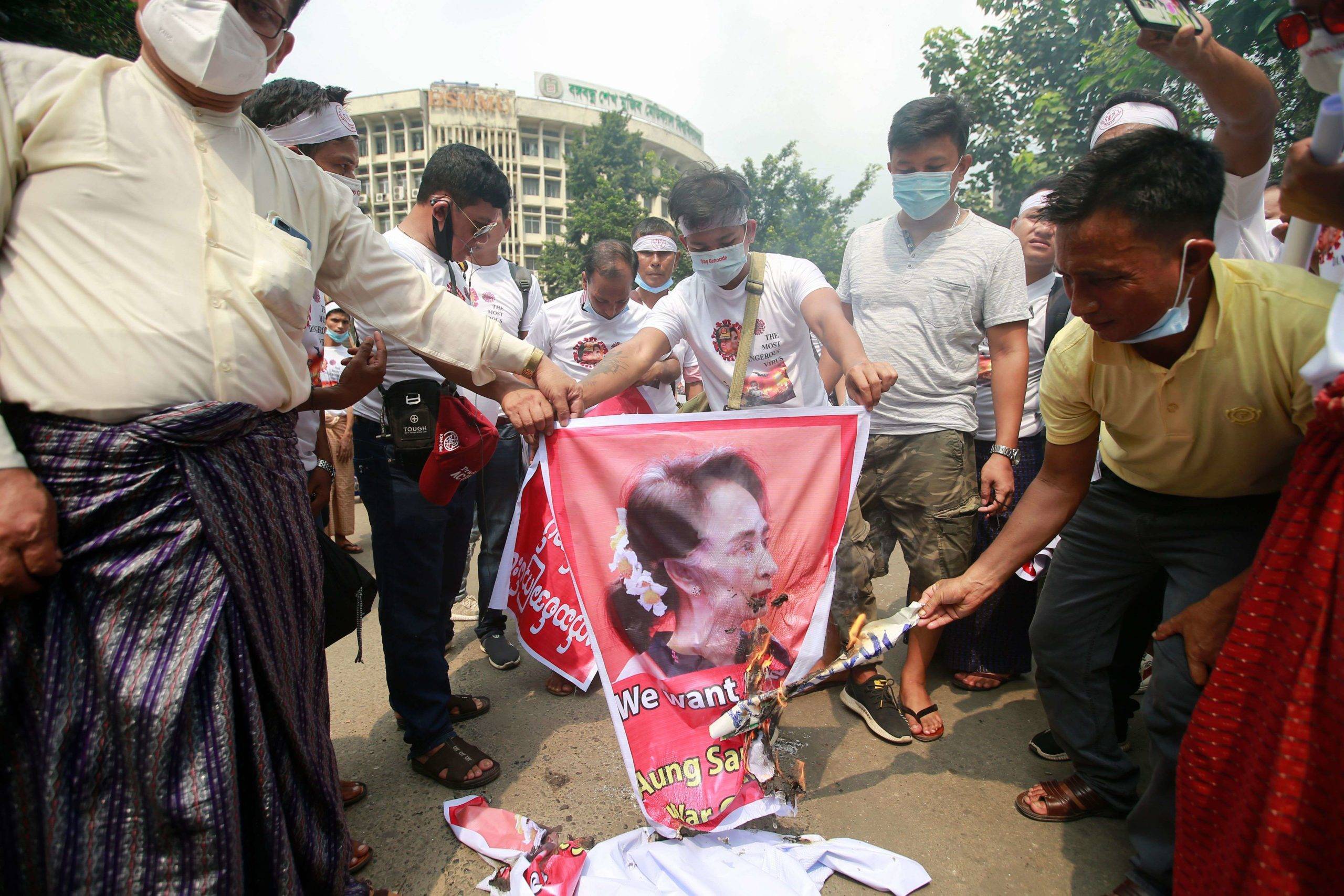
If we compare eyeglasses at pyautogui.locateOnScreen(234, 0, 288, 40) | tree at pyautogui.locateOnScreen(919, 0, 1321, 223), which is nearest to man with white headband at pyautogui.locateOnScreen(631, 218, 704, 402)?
eyeglasses at pyautogui.locateOnScreen(234, 0, 288, 40)

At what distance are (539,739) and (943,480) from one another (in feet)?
6.22

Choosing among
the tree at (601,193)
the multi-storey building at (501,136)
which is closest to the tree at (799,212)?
the tree at (601,193)

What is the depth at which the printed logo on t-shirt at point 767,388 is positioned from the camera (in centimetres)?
294

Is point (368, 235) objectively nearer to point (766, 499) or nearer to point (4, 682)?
point (4, 682)

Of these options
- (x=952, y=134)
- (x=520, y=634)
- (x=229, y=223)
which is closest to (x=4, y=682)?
(x=229, y=223)

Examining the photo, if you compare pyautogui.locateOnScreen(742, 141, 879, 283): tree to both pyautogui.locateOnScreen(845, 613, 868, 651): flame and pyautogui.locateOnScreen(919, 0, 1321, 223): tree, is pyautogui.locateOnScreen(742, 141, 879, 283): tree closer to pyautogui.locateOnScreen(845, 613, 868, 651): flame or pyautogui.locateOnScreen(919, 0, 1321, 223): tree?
pyautogui.locateOnScreen(919, 0, 1321, 223): tree

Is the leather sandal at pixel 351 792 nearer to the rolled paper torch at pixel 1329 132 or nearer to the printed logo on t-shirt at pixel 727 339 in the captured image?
the printed logo on t-shirt at pixel 727 339

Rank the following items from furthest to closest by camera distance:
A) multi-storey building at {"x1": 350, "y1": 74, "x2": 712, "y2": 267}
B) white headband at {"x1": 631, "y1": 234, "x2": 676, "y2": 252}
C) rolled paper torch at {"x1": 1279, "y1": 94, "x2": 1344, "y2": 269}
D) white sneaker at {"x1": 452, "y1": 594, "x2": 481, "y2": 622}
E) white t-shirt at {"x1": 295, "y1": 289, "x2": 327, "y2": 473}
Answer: multi-storey building at {"x1": 350, "y1": 74, "x2": 712, "y2": 267}, white headband at {"x1": 631, "y1": 234, "x2": 676, "y2": 252}, white sneaker at {"x1": 452, "y1": 594, "x2": 481, "y2": 622}, white t-shirt at {"x1": 295, "y1": 289, "x2": 327, "y2": 473}, rolled paper torch at {"x1": 1279, "y1": 94, "x2": 1344, "y2": 269}

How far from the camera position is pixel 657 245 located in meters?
5.04

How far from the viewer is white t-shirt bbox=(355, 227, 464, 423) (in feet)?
8.20

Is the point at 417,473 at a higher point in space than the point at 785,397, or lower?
lower

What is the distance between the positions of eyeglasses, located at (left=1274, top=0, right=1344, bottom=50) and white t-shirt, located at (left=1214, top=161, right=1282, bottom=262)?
91cm

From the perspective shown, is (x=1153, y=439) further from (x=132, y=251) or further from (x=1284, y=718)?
(x=132, y=251)

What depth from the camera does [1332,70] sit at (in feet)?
4.53
